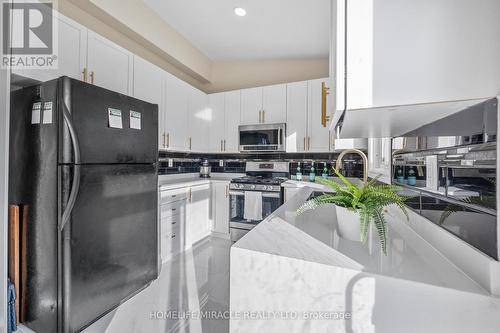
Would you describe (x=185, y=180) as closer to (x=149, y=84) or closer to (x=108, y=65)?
(x=149, y=84)

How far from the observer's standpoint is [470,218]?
0.62 meters

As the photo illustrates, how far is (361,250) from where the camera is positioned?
740 mm

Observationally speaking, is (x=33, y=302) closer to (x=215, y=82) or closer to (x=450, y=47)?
(x=450, y=47)

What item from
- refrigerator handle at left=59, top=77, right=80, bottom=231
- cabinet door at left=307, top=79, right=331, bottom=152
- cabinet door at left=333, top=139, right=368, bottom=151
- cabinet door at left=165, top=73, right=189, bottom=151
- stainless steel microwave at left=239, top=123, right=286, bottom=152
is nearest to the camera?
refrigerator handle at left=59, top=77, right=80, bottom=231

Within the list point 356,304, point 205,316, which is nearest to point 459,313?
point 356,304

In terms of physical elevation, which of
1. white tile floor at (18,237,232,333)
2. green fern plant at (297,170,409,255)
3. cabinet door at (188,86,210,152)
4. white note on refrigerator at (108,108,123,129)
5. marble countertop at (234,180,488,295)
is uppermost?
cabinet door at (188,86,210,152)

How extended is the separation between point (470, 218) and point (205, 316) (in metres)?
1.70

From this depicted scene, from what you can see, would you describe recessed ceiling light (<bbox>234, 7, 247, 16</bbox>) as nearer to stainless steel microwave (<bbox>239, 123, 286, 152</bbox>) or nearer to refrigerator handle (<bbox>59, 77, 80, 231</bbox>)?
stainless steel microwave (<bbox>239, 123, 286, 152</bbox>)

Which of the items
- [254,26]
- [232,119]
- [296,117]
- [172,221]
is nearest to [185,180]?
[172,221]

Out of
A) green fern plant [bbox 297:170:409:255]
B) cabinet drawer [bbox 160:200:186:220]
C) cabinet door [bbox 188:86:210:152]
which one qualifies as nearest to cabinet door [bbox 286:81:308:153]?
cabinet door [bbox 188:86:210:152]

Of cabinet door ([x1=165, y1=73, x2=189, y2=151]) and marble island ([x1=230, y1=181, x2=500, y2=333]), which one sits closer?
marble island ([x1=230, y1=181, x2=500, y2=333])

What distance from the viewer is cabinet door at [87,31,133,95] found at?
1.92 meters

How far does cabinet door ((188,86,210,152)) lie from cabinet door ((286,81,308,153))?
134 cm

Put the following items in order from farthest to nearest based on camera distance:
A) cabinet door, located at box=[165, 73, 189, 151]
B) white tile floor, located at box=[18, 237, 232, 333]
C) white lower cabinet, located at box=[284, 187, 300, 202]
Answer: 1. white lower cabinet, located at box=[284, 187, 300, 202]
2. cabinet door, located at box=[165, 73, 189, 151]
3. white tile floor, located at box=[18, 237, 232, 333]
